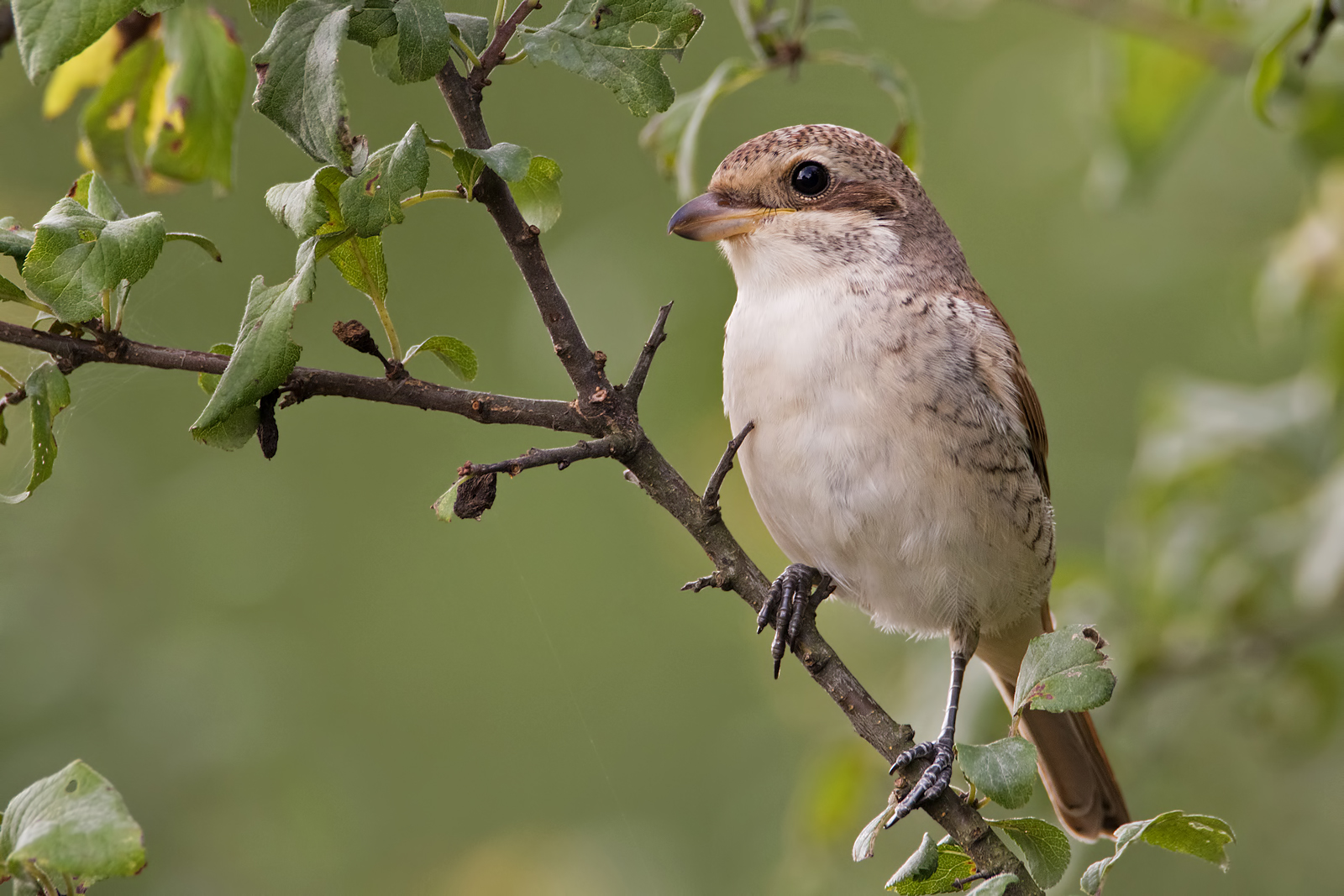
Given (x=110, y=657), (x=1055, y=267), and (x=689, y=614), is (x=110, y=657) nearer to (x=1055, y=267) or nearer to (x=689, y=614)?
(x=689, y=614)

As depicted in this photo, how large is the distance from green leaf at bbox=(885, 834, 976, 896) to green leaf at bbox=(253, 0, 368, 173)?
1140 mm

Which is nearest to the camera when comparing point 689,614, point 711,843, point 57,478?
point 57,478

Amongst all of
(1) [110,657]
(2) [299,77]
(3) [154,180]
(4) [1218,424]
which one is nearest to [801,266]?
(4) [1218,424]

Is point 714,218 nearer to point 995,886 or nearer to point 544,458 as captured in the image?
Answer: point 544,458

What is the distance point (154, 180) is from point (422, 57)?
1089 mm

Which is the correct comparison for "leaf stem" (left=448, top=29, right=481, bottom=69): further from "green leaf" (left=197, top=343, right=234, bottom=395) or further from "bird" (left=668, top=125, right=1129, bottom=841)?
"bird" (left=668, top=125, right=1129, bottom=841)

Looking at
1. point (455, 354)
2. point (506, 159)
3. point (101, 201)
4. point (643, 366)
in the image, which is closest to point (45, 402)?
point (101, 201)

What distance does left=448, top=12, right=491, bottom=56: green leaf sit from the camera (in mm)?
1719

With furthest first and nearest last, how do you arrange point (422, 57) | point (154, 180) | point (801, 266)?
point (801, 266) → point (154, 180) → point (422, 57)

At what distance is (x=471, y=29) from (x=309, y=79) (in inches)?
9.7

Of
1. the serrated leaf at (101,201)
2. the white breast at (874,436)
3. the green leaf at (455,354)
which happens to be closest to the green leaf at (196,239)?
the serrated leaf at (101,201)

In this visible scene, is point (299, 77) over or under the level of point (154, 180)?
over

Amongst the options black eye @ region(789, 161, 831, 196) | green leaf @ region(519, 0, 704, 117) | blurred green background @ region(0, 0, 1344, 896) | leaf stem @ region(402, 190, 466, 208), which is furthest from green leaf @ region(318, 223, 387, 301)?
blurred green background @ region(0, 0, 1344, 896)

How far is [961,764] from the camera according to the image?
1.70 metres
